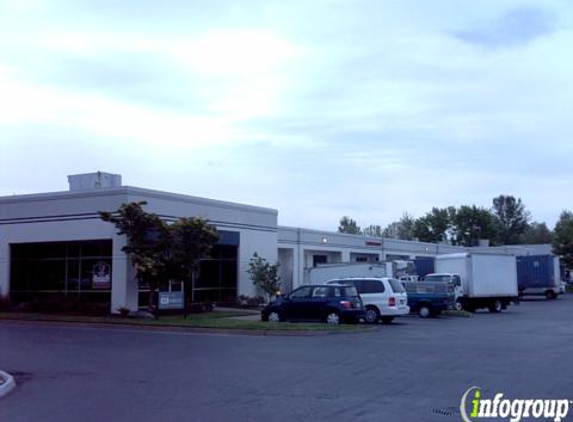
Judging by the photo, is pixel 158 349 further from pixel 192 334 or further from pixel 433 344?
pixel 433 344

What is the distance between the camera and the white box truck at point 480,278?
36.7 meters

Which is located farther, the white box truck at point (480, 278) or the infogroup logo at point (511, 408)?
the white box truck at point (480, 278)

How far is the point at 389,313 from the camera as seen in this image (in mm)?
27438

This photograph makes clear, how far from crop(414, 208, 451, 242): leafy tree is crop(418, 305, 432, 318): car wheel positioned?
69.0 metres

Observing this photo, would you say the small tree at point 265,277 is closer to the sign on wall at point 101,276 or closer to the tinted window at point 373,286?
the sign on wall at point 101,276

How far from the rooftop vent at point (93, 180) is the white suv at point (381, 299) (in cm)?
1402

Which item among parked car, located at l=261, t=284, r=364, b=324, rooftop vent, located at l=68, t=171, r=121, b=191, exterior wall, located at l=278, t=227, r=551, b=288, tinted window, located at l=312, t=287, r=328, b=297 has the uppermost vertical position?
rooftop vent, located at l=68, t=171, r=121, b=191

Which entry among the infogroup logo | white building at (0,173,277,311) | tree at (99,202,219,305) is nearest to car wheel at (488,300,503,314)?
white building at (0,173,277,311)

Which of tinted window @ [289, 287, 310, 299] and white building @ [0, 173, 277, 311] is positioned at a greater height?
white building @ [0, 173, 277, 311]

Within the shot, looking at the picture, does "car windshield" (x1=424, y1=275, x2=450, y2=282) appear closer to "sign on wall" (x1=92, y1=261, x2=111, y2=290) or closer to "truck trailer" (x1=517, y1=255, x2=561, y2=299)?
"sign on wall" (x1=92, y1=261, x2=111, y2=290)

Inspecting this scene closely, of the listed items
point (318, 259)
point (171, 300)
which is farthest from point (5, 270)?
point (318, 259)

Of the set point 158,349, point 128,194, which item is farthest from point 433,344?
point 128,194

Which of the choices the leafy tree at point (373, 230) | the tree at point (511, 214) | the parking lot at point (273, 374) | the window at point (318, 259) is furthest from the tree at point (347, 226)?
the parking lot at point (273, 374)

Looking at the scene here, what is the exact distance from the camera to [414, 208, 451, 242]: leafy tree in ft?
330
